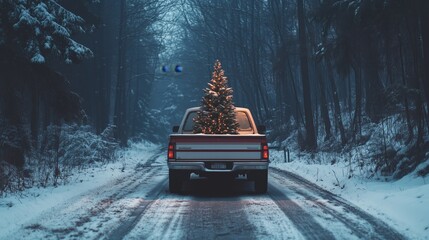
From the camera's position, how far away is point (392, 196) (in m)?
9.06

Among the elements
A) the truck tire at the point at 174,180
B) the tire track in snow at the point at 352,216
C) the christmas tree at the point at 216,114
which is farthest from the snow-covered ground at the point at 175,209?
the christmas tree at the point at 216,114

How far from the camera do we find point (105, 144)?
75.0ft

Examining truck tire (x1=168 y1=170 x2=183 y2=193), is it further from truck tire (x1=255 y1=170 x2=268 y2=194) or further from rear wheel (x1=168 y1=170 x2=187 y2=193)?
truck tire (x1=255 y1=170 x2=268 y2=194)

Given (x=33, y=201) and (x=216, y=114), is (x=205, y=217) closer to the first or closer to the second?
(x=33, y=201)

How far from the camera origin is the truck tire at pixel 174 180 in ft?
35.3

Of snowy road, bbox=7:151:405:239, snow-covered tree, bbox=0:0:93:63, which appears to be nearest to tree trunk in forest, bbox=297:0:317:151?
snowy road, bbox=7:151:405:239

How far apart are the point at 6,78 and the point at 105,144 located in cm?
955

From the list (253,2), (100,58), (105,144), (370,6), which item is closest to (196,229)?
(370,6)

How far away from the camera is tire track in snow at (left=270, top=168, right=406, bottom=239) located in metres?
6.45

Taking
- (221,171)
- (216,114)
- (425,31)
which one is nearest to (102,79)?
(216,114)

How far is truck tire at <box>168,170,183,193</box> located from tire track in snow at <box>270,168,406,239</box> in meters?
2.77

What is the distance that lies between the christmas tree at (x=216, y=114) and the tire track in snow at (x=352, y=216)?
2331 millimetres

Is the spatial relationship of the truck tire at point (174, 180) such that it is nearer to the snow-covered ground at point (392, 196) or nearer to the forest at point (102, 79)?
the forest at point (102, 79)

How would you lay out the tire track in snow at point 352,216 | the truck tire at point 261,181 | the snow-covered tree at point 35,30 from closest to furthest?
the tire track in snow at point 352,216, the truck tire at point 261,181, the snow-covered tree at point 35,30
